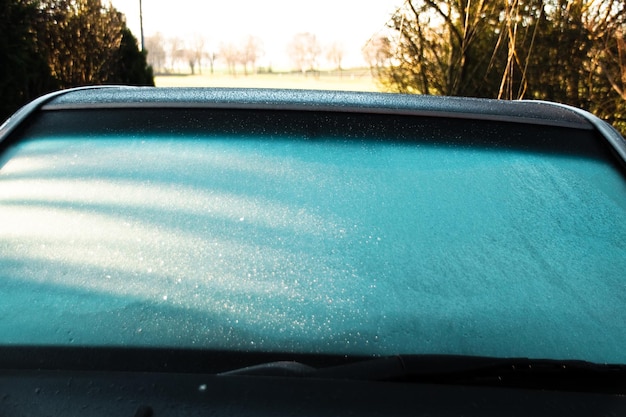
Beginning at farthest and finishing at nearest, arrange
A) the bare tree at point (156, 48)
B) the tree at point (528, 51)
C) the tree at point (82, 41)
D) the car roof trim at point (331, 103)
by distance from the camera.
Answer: the bare tree at point (156, 48), the tree at point (82, 41), the tree at point (528, 51), the car roof trim at point (331, 103)

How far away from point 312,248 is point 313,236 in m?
0.03

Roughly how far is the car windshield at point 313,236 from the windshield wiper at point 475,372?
0.26 ft

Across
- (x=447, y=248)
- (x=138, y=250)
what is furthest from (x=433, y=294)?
(x=138, y=250)

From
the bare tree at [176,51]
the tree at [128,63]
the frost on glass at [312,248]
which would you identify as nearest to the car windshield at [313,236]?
the frost on glass at [312,248]

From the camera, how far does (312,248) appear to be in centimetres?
125

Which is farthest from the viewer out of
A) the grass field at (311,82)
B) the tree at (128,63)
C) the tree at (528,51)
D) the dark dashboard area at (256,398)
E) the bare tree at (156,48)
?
the bare tree at (156,48)

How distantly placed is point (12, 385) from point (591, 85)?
8.78 meters

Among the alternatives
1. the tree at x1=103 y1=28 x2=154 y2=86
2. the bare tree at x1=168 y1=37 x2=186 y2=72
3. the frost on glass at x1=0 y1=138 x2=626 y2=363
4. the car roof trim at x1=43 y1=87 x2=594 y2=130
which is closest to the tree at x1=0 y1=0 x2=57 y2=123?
the tree at x1=103 y1=28 x2=154 y2=86

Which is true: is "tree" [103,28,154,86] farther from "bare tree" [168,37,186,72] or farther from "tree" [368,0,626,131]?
"bare tree" [168,37,186,72]

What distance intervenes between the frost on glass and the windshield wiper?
0.26 feet

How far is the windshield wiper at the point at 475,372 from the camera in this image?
0.99m

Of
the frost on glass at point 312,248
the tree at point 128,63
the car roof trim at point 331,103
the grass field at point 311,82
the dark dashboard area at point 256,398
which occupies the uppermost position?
the car roof trim at point 331,103

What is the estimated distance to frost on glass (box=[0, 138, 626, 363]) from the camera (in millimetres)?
1131

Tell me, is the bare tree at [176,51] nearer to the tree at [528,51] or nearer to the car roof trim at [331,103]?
the tree at [528,51]
